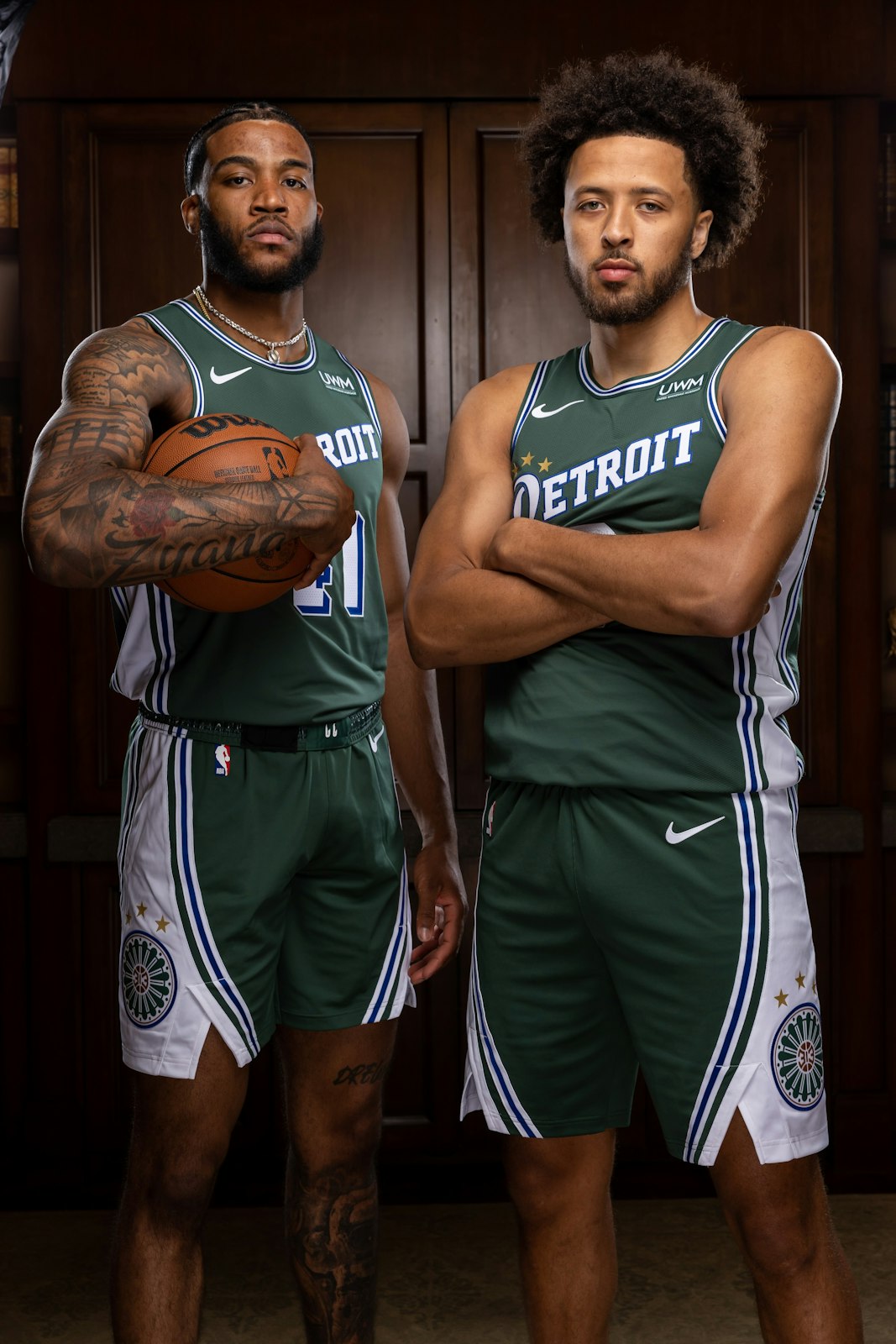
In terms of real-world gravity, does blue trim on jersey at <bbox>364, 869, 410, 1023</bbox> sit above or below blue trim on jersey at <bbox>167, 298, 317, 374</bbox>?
below

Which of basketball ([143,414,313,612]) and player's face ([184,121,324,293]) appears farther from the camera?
player's face ([184,121,324,293])

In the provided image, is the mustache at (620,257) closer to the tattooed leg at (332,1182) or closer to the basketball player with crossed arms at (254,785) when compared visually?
the basketball player with crossed arms at (254,785)

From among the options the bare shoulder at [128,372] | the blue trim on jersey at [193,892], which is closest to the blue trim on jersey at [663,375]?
the bare shoulder at [128,372]

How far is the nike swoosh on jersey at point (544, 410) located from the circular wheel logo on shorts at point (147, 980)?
868 millimetres

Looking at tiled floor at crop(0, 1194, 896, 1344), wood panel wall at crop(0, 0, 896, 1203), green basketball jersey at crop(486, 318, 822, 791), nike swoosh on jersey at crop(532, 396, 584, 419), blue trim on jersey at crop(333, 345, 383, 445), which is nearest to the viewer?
green basketball jersey at crop(486, 318, 822, 791)

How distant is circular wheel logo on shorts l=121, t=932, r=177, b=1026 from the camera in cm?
172

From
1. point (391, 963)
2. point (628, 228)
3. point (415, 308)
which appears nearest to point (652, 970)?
point (391, 963)

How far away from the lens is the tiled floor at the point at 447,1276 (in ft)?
7.72

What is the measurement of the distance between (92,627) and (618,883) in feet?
5.55

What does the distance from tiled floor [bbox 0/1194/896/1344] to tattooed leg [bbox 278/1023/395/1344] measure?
0.55m

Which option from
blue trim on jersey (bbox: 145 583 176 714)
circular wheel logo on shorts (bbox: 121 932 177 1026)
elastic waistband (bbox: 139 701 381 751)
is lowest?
circular wheel logo on shorts (bbox: 121 932 177 1026)

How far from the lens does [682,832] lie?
1563 mm

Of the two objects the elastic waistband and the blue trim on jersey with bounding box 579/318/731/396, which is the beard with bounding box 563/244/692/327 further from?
the elastic waistband

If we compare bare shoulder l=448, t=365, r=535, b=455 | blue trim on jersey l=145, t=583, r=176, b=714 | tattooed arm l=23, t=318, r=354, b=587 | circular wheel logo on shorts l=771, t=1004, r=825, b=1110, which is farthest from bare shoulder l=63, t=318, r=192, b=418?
circular wheel logo on shorts l=771, t=1004, r=825, b=1110
